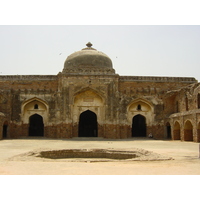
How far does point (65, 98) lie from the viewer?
19.8 metres

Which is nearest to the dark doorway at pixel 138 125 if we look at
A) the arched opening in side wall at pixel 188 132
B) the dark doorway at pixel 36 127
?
the arched opening in side wall at pixel 188 132

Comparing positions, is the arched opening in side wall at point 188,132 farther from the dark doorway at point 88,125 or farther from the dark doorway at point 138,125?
the dark doorway at point 88,125

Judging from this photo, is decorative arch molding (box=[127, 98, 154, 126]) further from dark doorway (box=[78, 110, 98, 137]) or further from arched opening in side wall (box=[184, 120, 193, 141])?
dark doorway (box=[78, 110, 98, 137])

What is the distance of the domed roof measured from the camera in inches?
806

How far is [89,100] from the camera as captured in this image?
20625 mm

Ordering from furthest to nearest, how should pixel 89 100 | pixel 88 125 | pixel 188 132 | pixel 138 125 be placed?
pixel 88 125, pixel 138 125, pixel 89 100, pixel 188 132

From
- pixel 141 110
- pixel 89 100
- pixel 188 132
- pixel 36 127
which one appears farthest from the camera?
pixel 36 127

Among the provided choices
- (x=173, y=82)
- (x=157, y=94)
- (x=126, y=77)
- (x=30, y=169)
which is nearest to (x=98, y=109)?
(x=126, y=77)

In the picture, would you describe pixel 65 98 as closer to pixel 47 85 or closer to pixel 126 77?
pixel 47 85

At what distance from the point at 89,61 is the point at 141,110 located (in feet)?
18.8

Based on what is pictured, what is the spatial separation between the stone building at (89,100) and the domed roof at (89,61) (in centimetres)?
15

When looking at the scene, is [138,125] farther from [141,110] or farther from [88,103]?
[88,103]

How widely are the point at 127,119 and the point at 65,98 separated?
4.94m

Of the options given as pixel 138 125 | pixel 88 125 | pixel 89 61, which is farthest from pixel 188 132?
pixel 88 125
